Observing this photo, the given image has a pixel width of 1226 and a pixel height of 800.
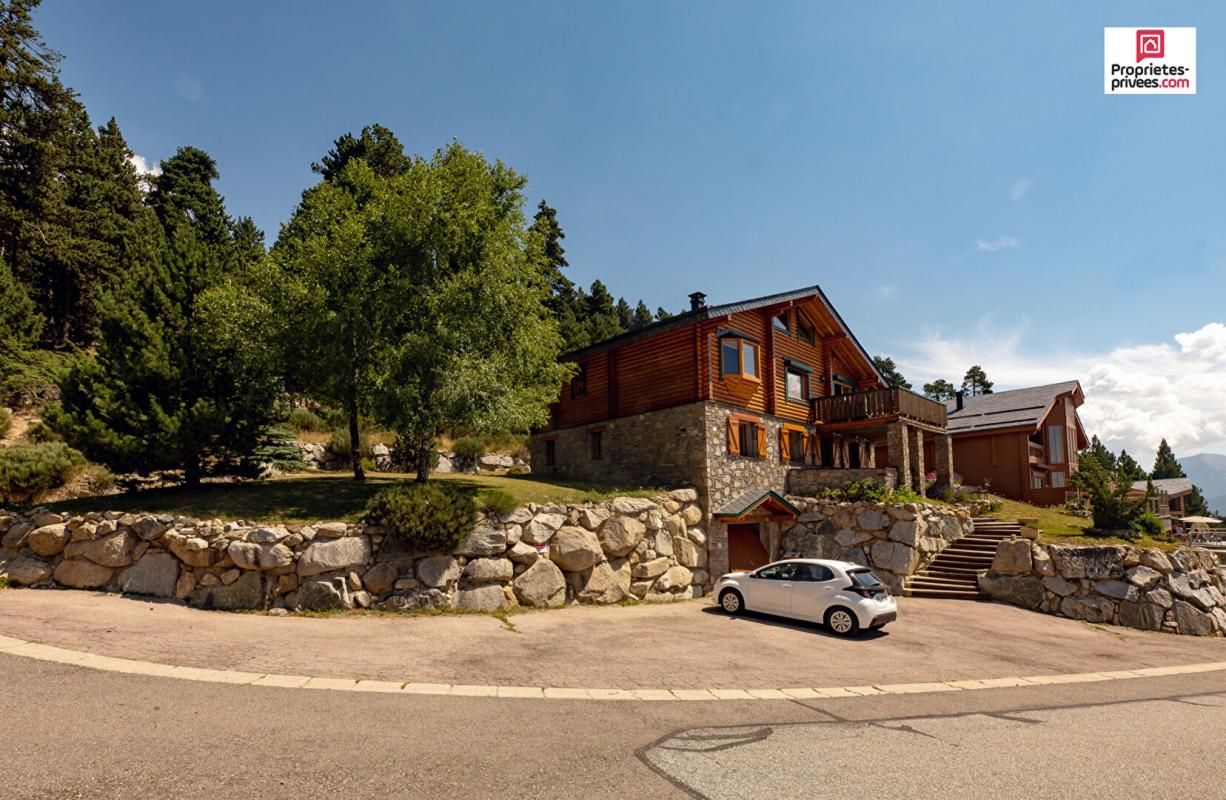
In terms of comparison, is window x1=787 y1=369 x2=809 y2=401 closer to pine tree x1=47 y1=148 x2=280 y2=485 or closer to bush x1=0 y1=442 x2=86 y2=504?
pine tree x1=47 y1=148 x2=280 y2=485

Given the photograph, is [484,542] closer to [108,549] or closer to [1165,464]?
[108,549]

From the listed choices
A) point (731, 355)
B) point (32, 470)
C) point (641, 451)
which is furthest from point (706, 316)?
point (32, 470)

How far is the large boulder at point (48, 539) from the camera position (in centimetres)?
1349

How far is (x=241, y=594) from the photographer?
1315 cm

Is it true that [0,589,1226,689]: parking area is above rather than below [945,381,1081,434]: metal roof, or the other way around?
below

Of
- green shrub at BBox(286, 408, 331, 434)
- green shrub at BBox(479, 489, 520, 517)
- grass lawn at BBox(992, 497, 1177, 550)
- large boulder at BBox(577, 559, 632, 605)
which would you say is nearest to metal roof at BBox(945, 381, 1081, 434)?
grass lawn at BBox(992, 497, 1177, 550)

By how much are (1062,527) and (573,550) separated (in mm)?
19249

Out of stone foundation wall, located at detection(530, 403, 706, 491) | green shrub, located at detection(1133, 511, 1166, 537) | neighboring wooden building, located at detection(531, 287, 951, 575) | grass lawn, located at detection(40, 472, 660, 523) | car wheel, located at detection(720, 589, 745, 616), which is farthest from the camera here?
neighboring wooden building, located at detection(531, 287, 951, 575)

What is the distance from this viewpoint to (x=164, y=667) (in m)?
8.80

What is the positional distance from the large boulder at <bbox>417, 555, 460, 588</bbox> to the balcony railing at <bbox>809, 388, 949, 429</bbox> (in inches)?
820

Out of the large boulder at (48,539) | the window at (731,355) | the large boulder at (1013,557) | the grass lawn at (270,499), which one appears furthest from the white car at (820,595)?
the large boulder at (48,539)

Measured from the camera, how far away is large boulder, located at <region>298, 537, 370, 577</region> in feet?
44.1

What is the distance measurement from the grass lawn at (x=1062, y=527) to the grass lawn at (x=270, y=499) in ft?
53.5

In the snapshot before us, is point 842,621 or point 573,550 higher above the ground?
point 573,550
